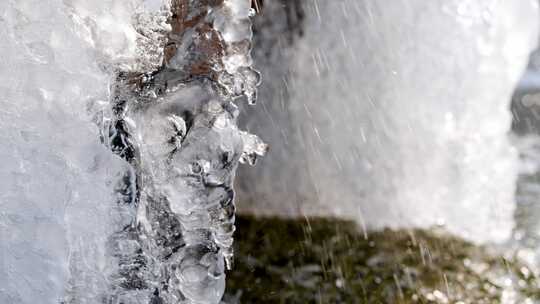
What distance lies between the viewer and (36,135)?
1121 millimetres

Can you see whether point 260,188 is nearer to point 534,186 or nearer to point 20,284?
point 534,186

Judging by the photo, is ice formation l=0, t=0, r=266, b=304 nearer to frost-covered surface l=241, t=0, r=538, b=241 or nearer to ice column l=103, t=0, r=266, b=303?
ice column l=103, t=0, r=266, b=303

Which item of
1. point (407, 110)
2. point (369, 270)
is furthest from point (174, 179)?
point (407, 110)

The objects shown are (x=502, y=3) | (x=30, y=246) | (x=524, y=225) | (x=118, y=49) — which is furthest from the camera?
(x=502, y=3)

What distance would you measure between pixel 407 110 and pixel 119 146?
12.7 feet

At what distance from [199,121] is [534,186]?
4202 mm

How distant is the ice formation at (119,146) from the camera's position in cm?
112

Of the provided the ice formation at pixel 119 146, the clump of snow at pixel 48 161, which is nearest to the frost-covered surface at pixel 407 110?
the ice formation at pixel 119 146

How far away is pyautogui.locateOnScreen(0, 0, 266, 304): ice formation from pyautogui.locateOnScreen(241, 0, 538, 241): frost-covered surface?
3.44 meters

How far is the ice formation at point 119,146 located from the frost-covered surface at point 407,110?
11.3 feet

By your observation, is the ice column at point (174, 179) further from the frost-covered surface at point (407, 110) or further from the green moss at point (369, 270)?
the frost-covered surface at point (407, 110)

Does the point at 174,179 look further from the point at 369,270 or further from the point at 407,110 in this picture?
the point at 407,110

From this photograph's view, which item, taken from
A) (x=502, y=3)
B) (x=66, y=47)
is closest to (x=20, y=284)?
(x=66, y=47)

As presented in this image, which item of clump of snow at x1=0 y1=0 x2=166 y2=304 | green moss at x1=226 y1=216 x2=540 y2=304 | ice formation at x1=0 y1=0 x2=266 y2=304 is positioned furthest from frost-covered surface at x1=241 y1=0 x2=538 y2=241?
clump of snow at x1=0 y1=0 x2=166 y2=304
